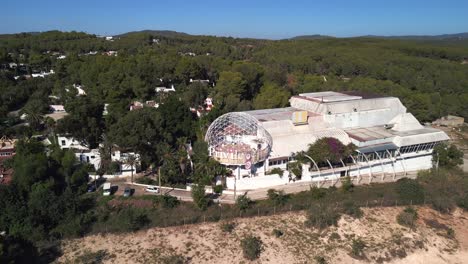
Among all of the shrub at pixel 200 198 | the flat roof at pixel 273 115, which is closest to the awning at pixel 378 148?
the flat roof at pixel 273 115

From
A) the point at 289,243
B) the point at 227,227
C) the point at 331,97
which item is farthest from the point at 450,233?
the point at 331,97

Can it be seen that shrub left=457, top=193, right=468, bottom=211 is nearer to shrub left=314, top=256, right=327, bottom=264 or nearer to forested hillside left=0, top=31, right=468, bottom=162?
shrub left=314, top=256, right=327, bottom=264

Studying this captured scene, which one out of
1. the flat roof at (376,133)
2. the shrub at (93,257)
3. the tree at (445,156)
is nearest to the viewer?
the shrub at (93,257)

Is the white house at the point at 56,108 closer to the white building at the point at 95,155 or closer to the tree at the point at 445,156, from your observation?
the white building at the point at 95,155

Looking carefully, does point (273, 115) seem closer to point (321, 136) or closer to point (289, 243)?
point (321, 136)

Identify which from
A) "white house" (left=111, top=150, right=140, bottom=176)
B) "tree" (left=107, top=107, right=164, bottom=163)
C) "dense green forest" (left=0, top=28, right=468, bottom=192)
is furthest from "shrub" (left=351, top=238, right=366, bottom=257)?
"white house" (left=111, top=150, right=140, bottom=176)

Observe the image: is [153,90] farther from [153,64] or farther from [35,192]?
[35,192]

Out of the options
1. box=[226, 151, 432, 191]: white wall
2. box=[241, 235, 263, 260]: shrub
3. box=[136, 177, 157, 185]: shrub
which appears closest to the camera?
box=[241, 235, 263, 260]: shrub
